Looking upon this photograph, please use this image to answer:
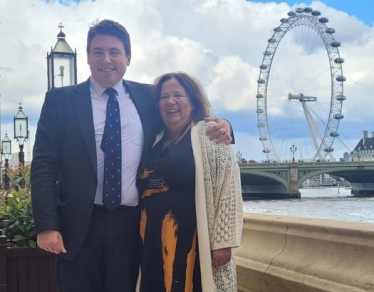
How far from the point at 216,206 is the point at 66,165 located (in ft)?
2.27

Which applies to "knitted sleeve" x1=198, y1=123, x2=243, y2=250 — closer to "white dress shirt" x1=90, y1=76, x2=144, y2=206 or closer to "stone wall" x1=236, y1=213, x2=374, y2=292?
"white dress shirt" x1=90, y1=76, x2=144, y2=206

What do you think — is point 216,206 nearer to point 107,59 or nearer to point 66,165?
point 66,165

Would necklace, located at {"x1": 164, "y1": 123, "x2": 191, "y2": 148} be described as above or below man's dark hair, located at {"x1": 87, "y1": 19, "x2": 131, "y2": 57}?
below

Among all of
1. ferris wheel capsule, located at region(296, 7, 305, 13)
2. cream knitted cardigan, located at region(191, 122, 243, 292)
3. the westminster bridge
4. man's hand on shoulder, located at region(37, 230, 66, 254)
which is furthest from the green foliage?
ferris wheel capsule, located at region(296, 7, 305, 13)

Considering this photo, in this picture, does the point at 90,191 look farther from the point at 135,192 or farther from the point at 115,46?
the point at 115,46

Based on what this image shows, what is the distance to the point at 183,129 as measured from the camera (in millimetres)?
2836

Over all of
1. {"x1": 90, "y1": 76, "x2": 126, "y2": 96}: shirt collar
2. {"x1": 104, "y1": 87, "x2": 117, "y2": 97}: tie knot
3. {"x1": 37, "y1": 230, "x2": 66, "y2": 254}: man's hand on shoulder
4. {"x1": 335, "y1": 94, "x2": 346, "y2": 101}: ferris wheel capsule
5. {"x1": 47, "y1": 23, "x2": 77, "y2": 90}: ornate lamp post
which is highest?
{"x1": 335, "y1": 94, "x2": 346, "y2": 101}: ferris wheel capsule

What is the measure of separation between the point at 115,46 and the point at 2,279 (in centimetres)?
171

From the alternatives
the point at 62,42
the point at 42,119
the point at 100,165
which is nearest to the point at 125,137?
the point at 100,165

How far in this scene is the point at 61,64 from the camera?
6.27 metres

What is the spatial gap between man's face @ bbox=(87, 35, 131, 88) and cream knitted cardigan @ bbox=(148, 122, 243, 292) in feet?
1.62

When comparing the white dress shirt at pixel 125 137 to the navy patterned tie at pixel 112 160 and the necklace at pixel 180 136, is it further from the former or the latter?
the necklace at pixel 180 136

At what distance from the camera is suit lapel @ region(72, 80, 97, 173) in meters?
2.71

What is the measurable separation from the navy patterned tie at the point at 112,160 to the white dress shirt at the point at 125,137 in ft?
0.08
